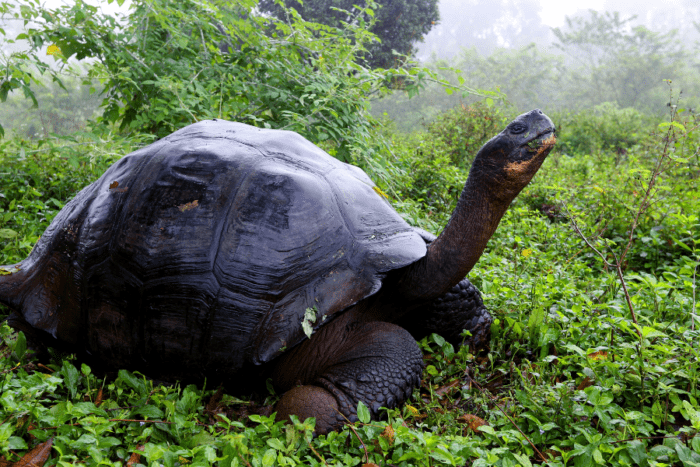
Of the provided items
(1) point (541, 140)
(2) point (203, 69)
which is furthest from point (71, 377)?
(2) point (203, 69)

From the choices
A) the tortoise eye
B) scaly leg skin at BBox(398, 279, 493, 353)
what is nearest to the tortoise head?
the tortoise eye

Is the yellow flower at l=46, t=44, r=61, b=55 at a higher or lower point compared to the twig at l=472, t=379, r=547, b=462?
higher

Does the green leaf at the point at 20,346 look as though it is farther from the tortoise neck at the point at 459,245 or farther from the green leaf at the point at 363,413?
the tortoise neck at the point at 459,245

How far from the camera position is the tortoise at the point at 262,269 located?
2082mm

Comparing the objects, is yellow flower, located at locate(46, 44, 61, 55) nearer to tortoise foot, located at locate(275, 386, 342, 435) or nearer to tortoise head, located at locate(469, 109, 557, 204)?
tortoise foot, located at locate(275, 386, 342, 435)

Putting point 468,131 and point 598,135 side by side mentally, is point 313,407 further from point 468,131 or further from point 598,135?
point 598,135

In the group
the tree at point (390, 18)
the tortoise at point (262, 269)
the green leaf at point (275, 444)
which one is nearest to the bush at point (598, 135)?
the tree at point (390, 18)

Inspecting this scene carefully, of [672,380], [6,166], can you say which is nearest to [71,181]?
[6,166]

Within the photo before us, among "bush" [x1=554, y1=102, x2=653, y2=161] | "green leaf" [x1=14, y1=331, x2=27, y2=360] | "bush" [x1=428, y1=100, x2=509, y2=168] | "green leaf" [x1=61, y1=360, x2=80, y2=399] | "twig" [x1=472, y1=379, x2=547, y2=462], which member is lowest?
"green leaf" [x1=14, y1=331, x2=27, y2=360]

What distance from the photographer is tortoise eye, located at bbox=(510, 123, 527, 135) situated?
2.00 m

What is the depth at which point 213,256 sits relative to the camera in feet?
7.07

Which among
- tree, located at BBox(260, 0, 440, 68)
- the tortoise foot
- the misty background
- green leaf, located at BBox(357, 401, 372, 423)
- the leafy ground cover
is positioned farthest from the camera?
the misty background

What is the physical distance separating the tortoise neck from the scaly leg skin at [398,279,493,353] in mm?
308

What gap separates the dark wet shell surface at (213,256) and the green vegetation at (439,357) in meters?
0.26
